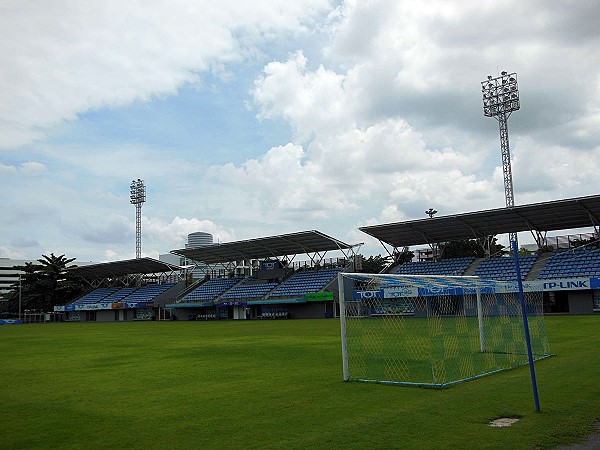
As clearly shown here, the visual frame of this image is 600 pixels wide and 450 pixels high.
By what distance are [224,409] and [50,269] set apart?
90869 mm

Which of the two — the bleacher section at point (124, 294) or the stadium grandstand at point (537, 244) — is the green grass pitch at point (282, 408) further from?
the bleacher section at point (124, 294)

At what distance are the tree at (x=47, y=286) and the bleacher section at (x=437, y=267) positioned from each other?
199ft

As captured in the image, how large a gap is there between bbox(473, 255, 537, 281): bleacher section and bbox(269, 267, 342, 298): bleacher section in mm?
15297

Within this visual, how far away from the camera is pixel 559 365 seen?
14.8 meters

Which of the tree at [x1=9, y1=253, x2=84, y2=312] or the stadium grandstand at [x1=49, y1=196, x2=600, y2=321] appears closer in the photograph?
the stadium grandstand at [x1=49, y1=196, x2=600, y2=321]

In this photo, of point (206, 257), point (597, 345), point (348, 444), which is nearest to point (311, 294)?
point (206, 257)

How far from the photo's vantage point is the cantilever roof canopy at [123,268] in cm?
7944

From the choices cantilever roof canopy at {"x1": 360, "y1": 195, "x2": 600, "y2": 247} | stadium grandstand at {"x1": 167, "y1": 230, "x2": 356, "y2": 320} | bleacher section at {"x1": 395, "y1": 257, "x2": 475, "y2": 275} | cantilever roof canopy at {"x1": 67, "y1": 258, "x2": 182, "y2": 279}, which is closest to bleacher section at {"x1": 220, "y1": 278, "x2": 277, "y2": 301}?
stadium grandstand at {"x1": 167, "y1": 230, "x2": 356, "y2": 320}

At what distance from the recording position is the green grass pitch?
27.5 ft

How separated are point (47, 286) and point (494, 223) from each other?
7268 centimetres

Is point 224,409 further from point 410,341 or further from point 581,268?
point 581,268

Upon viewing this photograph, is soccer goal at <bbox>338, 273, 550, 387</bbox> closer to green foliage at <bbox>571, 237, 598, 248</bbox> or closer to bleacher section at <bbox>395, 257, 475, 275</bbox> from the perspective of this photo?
bleacher section at <bbox>395, 257, 475, 275</bbox>

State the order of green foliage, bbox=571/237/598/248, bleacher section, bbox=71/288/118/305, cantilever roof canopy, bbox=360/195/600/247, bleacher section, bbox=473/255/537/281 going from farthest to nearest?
bleacher section, bbox=71/288/118/305
green foliage, bbox=571/237/598/248
bleacher section, bbox=473/255/537/281
cantilever roof canopy, bbox=360/195/600/247

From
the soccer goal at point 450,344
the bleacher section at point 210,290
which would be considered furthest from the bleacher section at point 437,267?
the soccer goal at point 450,344
